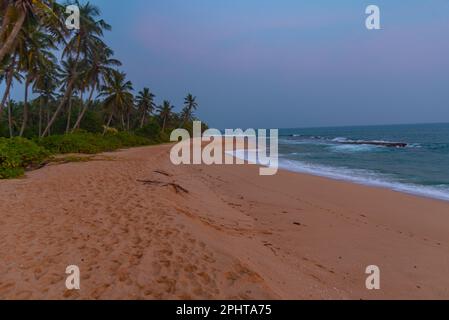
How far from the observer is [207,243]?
4.50m

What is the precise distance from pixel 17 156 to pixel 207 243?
10005 millimetres

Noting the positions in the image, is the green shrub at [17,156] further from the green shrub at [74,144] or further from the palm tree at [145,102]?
the palm tree at [145,102]

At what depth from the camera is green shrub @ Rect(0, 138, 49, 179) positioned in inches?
385

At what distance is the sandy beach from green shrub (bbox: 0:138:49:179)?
1.40 metres

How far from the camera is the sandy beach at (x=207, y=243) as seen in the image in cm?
334

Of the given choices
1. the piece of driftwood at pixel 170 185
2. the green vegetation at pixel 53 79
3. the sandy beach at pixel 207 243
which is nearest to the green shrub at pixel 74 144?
the green vegetation at pixel 53 79

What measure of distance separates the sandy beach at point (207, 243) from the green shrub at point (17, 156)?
4.59ft

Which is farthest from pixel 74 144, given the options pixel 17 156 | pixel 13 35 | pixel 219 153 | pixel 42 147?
pixel 219 153

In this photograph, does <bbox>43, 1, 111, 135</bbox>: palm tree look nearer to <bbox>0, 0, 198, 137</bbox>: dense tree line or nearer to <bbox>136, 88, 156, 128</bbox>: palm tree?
<bbox>0, 0, 198, 137</bbox>: dense tree line

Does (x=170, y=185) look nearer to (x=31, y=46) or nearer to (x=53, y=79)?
(x=31, y=46)
